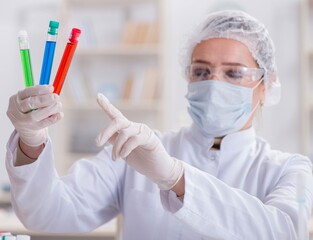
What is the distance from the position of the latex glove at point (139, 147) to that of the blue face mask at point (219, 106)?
0.39m

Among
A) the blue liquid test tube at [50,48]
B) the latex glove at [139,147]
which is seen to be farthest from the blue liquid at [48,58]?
the latex glove at [139,147]

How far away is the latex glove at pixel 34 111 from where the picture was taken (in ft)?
3.98

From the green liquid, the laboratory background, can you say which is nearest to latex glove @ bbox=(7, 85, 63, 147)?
the green liquid

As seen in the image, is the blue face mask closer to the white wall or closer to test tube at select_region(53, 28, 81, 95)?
test tube at select_region(53, 28, 81, 95)

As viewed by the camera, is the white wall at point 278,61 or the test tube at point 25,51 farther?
the white wall at point 278,61

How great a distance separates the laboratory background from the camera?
404 centimetres

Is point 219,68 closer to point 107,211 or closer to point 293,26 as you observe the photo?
point 107,211

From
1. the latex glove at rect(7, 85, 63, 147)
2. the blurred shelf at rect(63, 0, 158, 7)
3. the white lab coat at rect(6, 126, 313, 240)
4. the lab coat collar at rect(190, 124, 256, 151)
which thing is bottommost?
the white lab coat at rect(6, 126, 313, 240)

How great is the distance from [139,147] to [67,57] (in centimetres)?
26

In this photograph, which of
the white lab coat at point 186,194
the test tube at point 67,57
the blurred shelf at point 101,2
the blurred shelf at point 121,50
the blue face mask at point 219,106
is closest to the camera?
the test tube at point 67,57

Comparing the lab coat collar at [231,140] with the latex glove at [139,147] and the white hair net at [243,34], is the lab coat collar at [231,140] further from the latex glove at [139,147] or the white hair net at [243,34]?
the latex glove at [139,147]

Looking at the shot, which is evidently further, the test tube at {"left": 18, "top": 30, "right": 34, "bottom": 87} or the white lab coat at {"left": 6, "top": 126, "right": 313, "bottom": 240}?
the white lab coat at {"left": 6, "top": 126, "right": 313, "bottom": 240}

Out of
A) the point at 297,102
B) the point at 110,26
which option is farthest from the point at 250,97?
the point at 110,26

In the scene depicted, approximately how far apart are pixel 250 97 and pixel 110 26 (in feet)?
9.17
